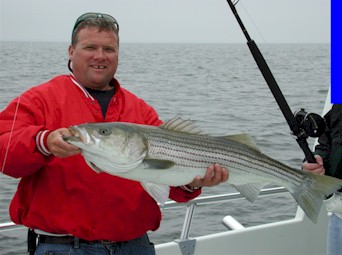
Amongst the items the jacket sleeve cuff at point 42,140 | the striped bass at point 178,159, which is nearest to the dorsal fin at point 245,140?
the striped bass at point 178,159

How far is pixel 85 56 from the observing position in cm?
345

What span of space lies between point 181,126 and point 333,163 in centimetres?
137

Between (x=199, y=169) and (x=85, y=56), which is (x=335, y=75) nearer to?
(x=199, y=169)

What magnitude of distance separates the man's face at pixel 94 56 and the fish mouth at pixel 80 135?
0.64 meters

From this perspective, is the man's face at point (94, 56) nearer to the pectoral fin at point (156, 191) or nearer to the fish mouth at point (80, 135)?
the fish mouth at point (80, 135)

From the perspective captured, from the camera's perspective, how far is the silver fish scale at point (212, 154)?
3.20 m

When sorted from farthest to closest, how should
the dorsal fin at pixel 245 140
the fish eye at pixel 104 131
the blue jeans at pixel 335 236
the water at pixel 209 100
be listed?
the water at pixel 209 100 → the blue jeans at pixel 335 236 → the dorsal fin at pixel 245 140 → the fish eye at pixel 104 131

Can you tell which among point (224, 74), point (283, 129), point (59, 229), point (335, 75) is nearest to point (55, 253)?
point (59, 229)

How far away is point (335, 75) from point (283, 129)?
34.8 feet

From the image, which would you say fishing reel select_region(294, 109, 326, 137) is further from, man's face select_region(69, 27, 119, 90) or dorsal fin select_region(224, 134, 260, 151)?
man's face select_region(69, 27, 119, 90)

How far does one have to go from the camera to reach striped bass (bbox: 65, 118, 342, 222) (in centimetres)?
301

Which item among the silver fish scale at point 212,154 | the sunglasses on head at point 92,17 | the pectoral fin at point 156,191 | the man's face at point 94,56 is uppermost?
the sunglasses on head at point 92,17

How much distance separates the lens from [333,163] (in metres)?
4.07

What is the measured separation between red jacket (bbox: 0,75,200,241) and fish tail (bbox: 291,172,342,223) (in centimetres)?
106
